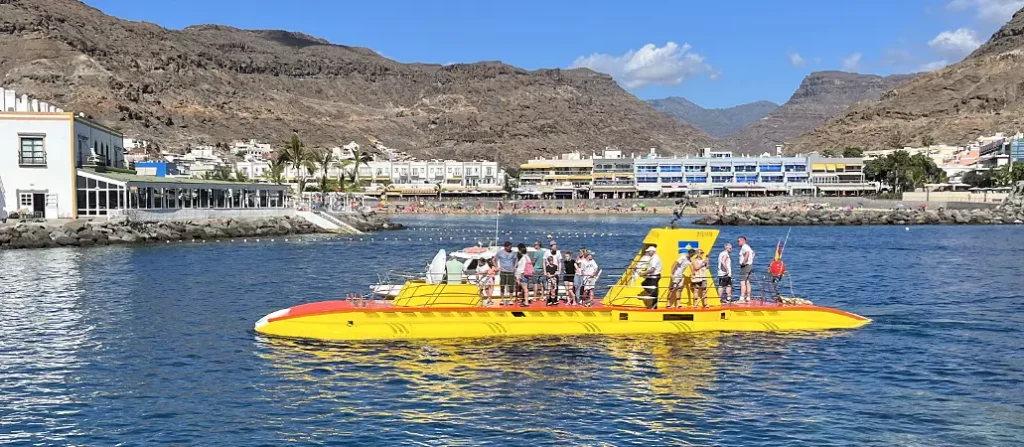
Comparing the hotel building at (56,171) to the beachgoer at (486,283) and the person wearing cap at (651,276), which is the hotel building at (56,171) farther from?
the person wearing cap at (651,276)

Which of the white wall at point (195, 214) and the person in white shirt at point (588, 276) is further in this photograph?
the white wall at point (195, 214)

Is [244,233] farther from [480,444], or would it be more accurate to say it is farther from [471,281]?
[480,444]

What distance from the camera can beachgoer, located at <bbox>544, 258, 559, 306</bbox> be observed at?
30.9 m

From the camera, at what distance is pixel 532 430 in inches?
805

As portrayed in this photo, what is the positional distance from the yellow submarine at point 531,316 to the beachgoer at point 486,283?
0.98ft

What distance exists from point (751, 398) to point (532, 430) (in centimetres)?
606

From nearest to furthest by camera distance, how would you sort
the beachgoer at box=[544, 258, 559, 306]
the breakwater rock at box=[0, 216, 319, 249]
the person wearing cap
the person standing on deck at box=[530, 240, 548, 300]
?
the person wearing cap
the beachgoer at box=[544, 258, 559, 306]
the person standing on deck at box=[530, 240, 548, 300]
the breakwater rock at box=[0, 216, 319, 249]

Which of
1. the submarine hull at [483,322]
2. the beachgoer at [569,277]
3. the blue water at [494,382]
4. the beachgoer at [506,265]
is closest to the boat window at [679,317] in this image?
the submarine hull at [483,322]

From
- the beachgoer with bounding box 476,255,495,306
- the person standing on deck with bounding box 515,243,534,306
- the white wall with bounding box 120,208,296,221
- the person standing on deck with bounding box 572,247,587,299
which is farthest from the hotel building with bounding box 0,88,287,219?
the person standing on deck with bounding box 572,247,587,299

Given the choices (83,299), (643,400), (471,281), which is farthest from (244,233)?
(643,400)

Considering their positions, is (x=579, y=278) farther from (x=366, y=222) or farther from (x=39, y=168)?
(x=366, y=222)

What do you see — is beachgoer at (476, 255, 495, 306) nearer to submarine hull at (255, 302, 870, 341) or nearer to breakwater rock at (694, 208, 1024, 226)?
submarine hull at (255, 302, 870, 341)

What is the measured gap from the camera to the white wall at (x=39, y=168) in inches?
2879

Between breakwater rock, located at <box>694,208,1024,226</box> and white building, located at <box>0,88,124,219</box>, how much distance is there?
87437mm
